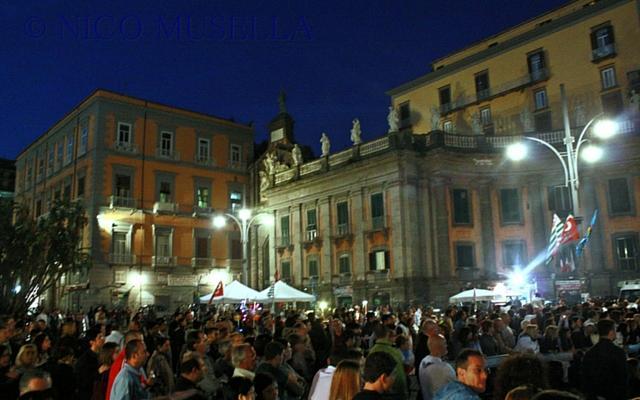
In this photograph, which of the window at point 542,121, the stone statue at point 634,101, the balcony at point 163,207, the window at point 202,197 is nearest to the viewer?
the stone statue at point 634,101

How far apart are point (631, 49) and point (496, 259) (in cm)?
1550

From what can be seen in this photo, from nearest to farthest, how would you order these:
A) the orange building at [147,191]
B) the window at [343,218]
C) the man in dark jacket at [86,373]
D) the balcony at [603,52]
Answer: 1. the man in dark jacket at [86,373]
2. the balcony at [603,52]
3. the window at [343,218]
4. the orange building at [147,191]

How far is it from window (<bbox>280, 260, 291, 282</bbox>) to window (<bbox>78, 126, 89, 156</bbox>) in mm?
17628

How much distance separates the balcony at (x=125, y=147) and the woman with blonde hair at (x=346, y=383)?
41923 millimetres

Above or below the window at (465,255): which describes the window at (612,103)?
above

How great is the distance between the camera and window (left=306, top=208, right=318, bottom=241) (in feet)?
138

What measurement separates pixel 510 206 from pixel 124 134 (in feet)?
95.2

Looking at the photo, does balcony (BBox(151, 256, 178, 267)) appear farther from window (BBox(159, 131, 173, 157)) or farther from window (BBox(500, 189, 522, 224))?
window (BBox(500, 189, 522, 224))

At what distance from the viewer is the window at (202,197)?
47906mm

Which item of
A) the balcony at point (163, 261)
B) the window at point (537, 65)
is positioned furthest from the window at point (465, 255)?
the balcony at point (163, 261)

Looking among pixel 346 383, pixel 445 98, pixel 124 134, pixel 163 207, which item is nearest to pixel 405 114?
pixel 445 98

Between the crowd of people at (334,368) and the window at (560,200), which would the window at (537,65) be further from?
the crowd of people at (334,368)

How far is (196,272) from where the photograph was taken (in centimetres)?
4647

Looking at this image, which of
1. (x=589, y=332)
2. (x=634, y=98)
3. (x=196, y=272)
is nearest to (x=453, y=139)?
(x=634, y=98)
